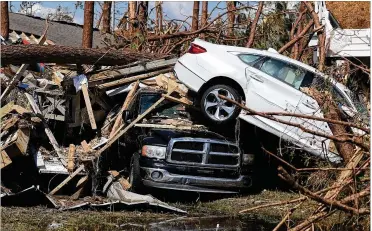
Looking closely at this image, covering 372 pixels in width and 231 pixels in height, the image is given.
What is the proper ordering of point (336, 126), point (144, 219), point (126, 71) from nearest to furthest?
point (336, 126)
point (144, 219)
point (126, 71)

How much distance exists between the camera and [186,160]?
1116 centimetres

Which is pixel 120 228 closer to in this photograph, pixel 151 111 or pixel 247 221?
pixel 247 221

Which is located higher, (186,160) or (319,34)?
(319,34)

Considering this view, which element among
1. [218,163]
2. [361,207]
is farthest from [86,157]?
[361,207]

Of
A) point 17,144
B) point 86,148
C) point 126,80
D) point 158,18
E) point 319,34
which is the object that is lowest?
point 86,148

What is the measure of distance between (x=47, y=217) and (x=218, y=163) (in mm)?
3349

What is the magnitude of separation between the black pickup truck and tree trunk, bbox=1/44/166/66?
2.14 meters

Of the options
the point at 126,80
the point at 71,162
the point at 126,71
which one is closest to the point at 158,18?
the point at 126,71

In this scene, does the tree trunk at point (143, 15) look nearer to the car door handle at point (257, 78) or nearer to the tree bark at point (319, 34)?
the tree bark at point (319, 34)

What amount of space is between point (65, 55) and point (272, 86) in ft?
13.8

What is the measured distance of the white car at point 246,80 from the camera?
11.5 meters

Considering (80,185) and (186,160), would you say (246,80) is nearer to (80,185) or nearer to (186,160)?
(186,160)

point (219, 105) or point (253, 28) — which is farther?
point (253, 28)

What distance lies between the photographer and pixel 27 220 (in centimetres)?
892
